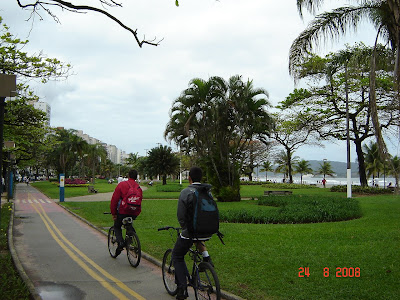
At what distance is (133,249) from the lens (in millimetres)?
7152

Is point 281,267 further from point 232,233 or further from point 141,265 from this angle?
point 232,233

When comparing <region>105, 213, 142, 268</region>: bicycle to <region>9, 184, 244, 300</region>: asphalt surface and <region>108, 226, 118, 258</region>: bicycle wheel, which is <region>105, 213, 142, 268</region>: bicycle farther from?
<region>108, 226, 118, 258</region>: bicycle wheel

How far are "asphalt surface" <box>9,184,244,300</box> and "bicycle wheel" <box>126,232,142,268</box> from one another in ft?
0.47

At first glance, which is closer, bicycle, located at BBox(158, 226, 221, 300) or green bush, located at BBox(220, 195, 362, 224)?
bicycle, located at BBox(158, 226, 221, 300)

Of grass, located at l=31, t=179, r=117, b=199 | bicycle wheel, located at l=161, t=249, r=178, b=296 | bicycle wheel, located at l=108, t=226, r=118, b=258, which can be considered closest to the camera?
bicycle wheel, located at l=161, t=249, r=178, b=296

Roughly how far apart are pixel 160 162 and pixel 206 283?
51514 millimetres

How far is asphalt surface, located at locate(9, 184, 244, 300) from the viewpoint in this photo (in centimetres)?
577

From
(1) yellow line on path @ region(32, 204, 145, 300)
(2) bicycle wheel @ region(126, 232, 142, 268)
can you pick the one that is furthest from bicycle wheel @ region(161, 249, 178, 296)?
(2) bicycle wheel @ region(126, 232, 142, 268)

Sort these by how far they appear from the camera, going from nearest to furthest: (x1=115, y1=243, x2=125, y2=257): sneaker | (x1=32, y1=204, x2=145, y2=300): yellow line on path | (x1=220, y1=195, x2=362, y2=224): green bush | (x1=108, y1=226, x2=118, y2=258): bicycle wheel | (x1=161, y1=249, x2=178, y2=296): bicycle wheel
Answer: (x1=161, y1=249, x2=178, y2=296): bicycle wheel < (x1=32, y1=204, x2=145, y2=300): yellow line on path < (x1=115, y1=243, x2=125, y2=257): sneaker < (x1=108, y1=226, x2=118, y2=258): bicycle wheel < (x1=220, y1=195, x2=362, y2=224): green bush

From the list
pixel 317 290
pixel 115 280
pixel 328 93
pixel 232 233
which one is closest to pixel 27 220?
pixel 232 233

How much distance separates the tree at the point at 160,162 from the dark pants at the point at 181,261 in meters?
51.1

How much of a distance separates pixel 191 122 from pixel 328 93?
12688 millimetres

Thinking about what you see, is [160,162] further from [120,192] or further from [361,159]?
[120,192]

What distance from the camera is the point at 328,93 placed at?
30516mm
